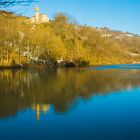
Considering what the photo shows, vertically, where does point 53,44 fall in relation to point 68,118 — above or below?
above

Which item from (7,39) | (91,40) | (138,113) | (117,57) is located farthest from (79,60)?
(138,113)

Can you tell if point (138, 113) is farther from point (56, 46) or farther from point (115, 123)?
point (56, 46)

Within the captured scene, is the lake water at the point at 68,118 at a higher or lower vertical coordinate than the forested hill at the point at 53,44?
lower

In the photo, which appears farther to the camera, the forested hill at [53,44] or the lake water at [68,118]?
the forested hill at [53,44]

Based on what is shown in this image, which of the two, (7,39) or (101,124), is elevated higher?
(7,39)

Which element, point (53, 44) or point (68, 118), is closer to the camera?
point (68, 118)

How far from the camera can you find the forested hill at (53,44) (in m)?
92.5

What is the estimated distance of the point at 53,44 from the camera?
10762 centimetres

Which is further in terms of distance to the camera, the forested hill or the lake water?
the forested hill

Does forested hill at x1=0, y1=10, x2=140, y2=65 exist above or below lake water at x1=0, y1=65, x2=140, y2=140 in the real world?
above

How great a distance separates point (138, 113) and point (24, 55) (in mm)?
79127

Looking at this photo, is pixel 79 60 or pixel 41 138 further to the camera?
pixel 79 60

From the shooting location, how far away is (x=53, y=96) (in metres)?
28.6

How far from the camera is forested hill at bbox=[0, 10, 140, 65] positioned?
92500mm
